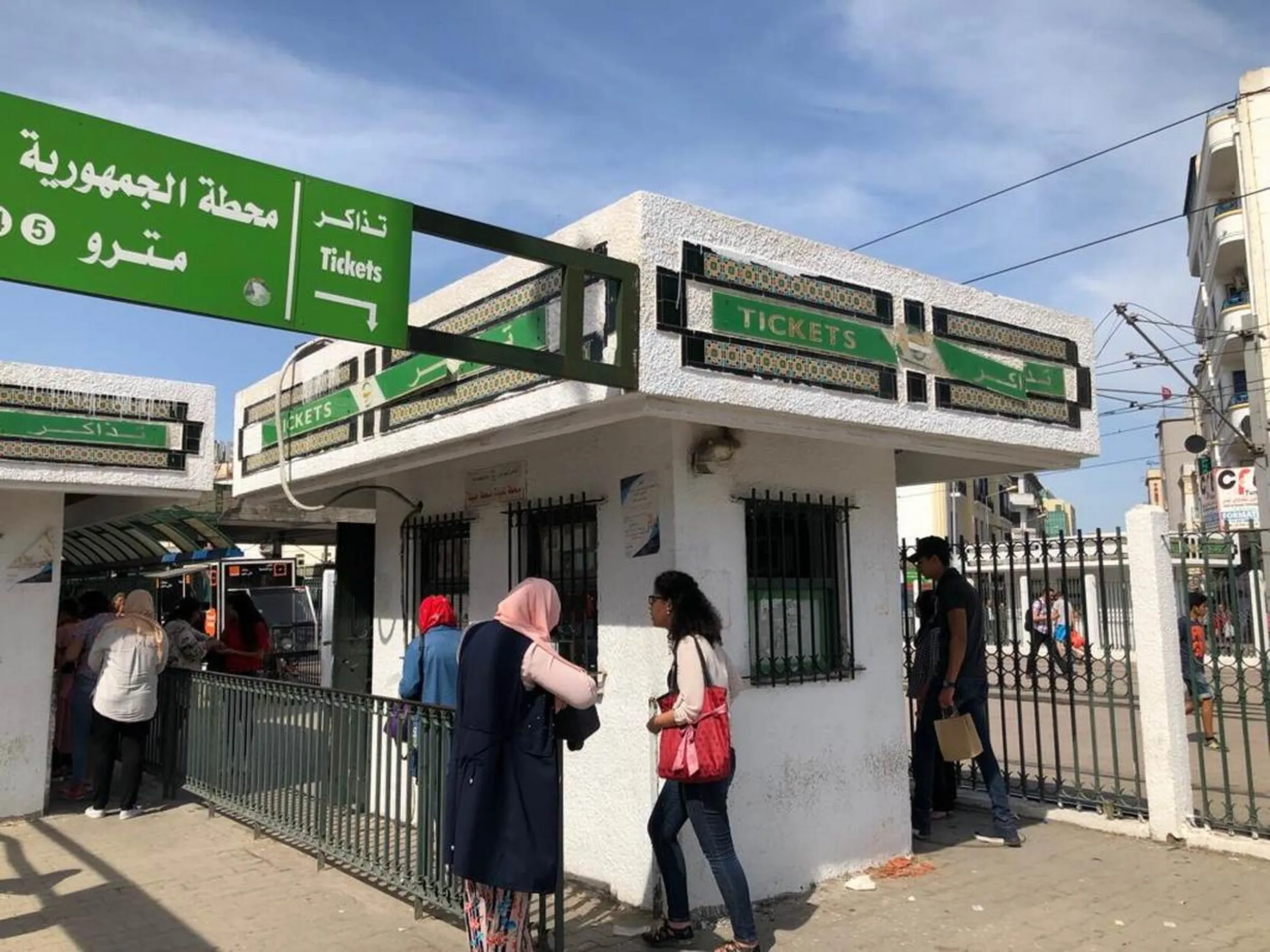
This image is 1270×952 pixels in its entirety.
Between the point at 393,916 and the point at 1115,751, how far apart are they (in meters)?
5.04

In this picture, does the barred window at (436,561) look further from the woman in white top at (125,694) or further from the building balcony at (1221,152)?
the building balcony at (1221,152)

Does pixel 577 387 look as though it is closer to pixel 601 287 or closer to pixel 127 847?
pixel 601 287

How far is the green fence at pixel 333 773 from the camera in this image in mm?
4883

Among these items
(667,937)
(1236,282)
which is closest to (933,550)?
(667,937)

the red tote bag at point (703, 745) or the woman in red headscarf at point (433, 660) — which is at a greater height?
Result: the woman in red headscarf at point (433, 660)

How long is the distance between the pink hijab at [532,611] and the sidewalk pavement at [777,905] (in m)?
1.76

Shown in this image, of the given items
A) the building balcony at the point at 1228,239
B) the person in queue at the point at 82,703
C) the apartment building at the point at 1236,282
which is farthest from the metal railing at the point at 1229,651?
the building balcony at the point at 1228,239

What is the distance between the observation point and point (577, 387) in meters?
4.61

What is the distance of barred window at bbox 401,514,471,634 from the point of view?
277 inches

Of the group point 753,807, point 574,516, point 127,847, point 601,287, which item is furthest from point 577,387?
point 127,847

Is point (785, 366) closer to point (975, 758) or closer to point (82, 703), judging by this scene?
point (975, 758)

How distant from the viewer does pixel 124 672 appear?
7602 mm

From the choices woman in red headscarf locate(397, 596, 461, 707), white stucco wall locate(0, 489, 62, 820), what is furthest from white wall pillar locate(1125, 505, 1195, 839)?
white stucco wall locate(0, 489, 62, 820)

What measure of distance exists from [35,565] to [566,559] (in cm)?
481
